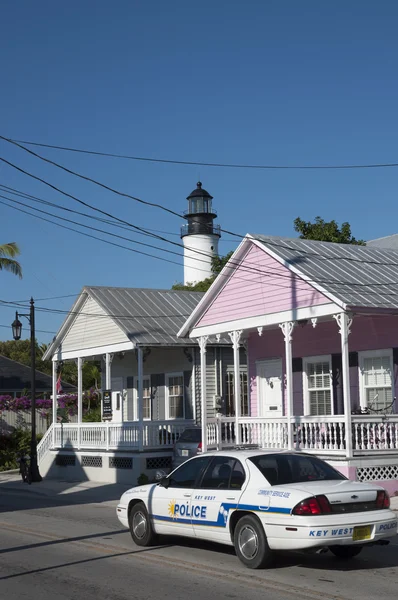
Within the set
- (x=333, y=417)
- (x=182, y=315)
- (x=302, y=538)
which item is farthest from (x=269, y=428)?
(x=302, y=538)

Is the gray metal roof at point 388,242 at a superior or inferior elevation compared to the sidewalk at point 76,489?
superior

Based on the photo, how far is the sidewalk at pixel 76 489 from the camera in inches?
846

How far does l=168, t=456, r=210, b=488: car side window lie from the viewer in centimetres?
1129

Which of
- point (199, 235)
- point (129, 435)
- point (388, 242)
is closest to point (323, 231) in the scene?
point (388, 242)

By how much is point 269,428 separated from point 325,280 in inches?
158

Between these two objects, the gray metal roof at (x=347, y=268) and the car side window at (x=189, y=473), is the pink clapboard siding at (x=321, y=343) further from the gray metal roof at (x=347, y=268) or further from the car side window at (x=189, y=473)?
the car side window at (x=189, y=473)

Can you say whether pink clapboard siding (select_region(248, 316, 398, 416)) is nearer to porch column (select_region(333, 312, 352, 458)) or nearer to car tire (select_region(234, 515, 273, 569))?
porch column (select_region(333, 312, 352, 458))

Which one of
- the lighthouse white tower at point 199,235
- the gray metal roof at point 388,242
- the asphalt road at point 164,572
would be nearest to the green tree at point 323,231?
the gray metal roof at point 388,242

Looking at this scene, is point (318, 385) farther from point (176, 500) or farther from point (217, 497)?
point (217, 497)

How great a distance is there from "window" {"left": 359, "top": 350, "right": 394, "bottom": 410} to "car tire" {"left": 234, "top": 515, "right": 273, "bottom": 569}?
1037cm

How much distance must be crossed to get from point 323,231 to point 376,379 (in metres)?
13.6

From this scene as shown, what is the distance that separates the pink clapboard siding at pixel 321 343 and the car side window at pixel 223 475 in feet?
31.5

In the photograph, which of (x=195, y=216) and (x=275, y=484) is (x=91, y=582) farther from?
(x=195, y=216)

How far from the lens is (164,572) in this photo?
9.91m
